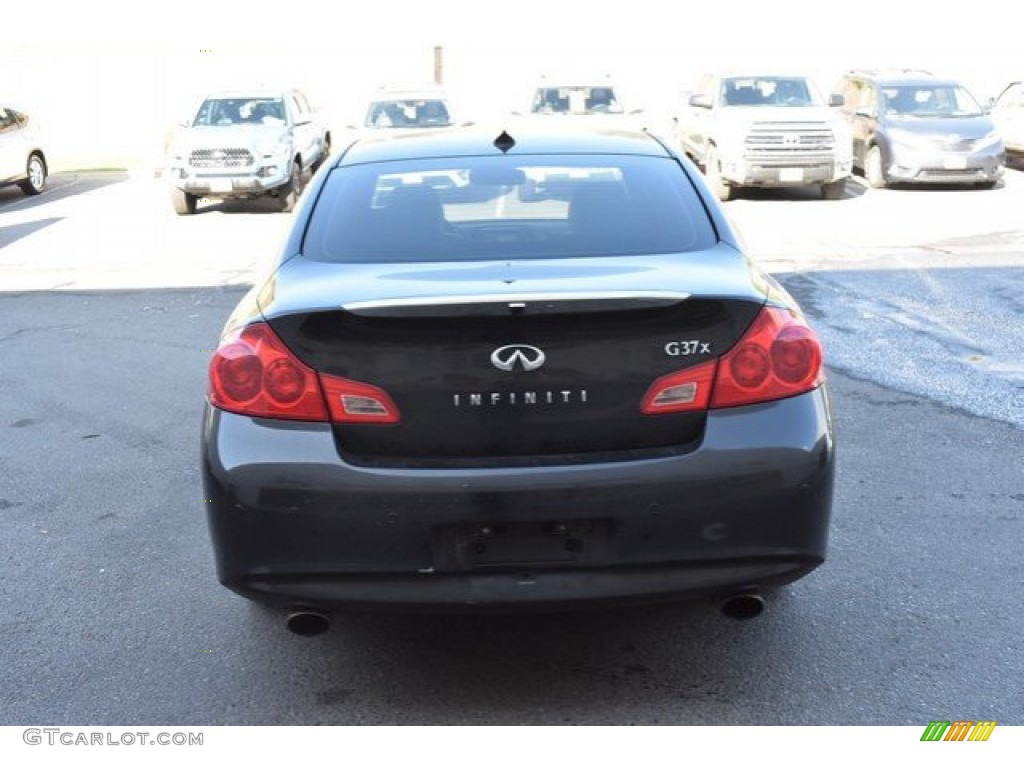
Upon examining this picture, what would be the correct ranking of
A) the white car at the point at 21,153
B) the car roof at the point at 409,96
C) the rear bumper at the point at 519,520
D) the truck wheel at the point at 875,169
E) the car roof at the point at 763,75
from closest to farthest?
the rear bumper at the point at 519,520, the truck wheel at the point at 875,169, the car roof at the point at 763,75, the white car at the point at 21,153, the car roof at the point at 409,96

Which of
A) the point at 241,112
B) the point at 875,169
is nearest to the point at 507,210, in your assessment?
the point at 241,112

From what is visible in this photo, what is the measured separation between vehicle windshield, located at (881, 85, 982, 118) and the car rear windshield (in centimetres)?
1511

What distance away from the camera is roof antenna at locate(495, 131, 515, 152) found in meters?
4.57

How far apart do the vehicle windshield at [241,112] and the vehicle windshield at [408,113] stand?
6.37 ft

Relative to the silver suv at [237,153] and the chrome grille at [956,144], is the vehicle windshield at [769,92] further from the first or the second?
the silver suv at [237,153]

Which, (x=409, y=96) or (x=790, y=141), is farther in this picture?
(x=409, y=96)

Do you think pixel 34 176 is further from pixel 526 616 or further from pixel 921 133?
pixel 526 616

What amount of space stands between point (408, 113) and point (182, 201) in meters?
4.84

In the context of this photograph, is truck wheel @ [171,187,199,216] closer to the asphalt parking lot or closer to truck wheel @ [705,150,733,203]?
truck wheel @ [705,150,733,203]

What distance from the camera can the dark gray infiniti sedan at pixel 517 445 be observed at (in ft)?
10.5

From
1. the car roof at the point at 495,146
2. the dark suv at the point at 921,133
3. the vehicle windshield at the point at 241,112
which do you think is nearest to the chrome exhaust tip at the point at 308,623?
the car roof at the point at 495,146

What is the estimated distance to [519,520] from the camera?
319 centimetres
